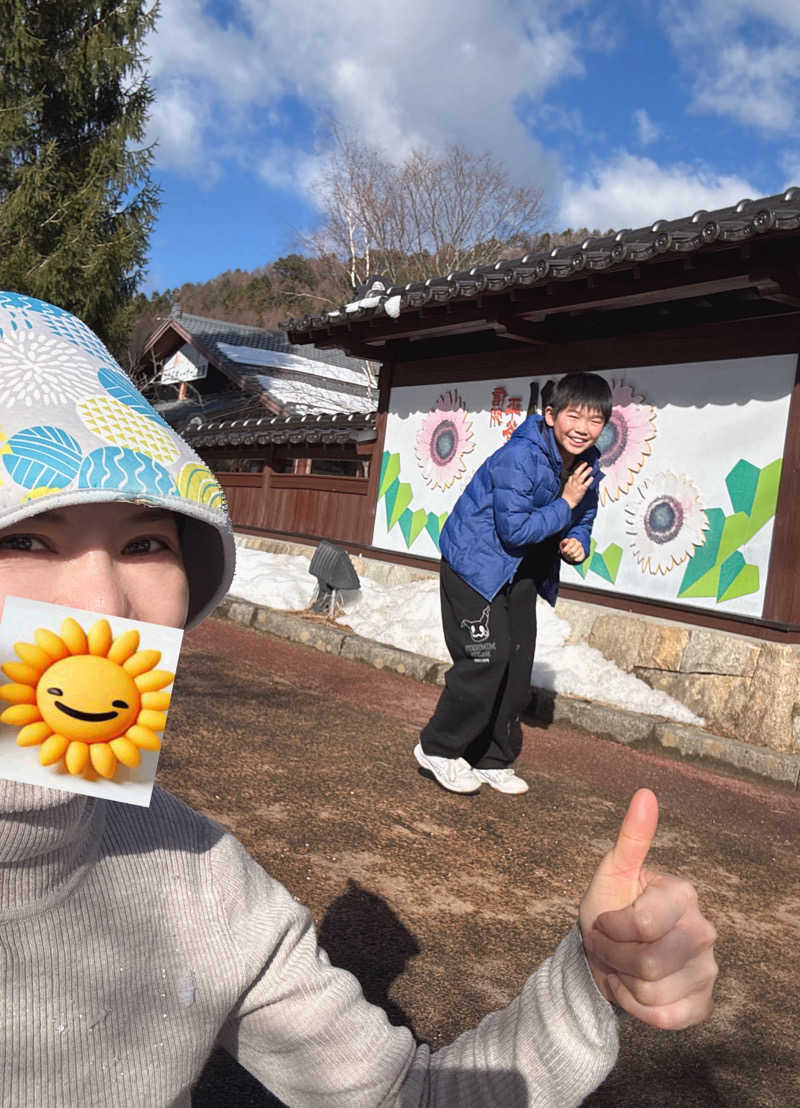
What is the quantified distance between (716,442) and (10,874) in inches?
286

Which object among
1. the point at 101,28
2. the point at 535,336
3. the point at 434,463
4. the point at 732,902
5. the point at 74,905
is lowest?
the point at 732,902

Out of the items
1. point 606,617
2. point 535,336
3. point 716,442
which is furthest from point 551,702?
point 535,336

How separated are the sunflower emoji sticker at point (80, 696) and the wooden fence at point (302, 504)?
10066mm

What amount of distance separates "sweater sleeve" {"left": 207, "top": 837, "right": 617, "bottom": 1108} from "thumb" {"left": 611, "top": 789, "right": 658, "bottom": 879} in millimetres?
114

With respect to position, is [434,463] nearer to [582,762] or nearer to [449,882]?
[582,762]

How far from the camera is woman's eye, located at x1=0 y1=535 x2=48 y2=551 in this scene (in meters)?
0.90

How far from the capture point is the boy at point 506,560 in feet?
13.4

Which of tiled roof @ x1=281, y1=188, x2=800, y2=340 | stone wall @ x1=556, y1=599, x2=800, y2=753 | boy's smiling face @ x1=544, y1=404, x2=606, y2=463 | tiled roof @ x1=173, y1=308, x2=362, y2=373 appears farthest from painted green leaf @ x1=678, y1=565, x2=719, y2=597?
tiled roof @ x1=173, y1=308, x2=362, y2=373

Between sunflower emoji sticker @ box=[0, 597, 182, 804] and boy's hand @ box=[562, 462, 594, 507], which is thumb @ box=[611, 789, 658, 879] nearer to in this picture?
sunflower emoji sticker @ box=[0, 597, 182, 804]

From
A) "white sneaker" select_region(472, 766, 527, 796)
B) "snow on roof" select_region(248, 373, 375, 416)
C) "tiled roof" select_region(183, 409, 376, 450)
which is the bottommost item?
"white sneaker" select_region(472, 766, 527, 796)

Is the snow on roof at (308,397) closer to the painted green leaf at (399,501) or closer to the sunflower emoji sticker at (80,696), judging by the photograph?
the painted green leaf at (399,501)

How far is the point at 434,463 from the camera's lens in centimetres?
1019

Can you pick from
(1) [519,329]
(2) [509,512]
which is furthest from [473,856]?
(1) [519,329]

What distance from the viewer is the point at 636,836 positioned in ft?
3.21
